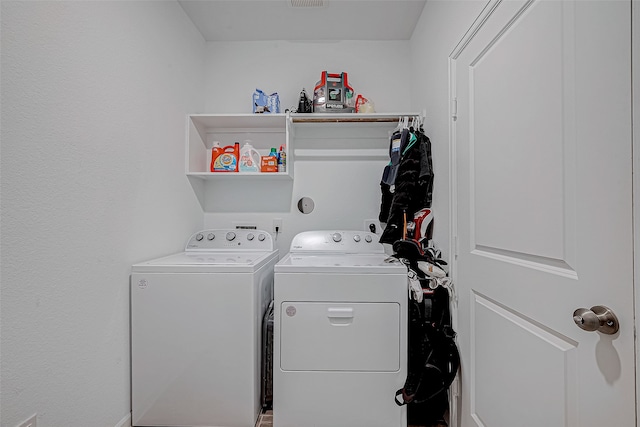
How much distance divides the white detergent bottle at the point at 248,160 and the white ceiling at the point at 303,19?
2.92 ft

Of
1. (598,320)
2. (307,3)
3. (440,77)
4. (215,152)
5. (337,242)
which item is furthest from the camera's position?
(215,152)

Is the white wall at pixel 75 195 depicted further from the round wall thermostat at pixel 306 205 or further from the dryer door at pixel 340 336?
the round wall thermostat at pixel 306 205

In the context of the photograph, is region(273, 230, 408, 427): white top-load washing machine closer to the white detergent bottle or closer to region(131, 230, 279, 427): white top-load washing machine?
region(131, 230, 279, 427): white top-load washing machine

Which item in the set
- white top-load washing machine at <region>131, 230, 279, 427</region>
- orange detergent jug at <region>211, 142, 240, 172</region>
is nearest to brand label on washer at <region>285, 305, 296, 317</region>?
white top-load washing machine at <region>131, 230, 279, 427</region>

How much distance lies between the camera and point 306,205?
102 inches

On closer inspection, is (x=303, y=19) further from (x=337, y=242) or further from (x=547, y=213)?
(x=547, y=213)

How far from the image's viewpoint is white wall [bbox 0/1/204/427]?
105 centimetres

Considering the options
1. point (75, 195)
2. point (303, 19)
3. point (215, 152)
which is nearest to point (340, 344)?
point (75, 195)

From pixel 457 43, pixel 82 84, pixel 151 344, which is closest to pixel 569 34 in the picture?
pixel 457 43

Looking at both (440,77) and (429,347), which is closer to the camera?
(429,347)

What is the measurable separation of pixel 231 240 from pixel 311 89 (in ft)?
4.48

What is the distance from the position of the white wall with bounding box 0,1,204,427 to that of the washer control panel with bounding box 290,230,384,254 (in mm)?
943

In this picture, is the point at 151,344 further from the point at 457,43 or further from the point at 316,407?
the point at 457,43

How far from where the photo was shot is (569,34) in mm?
854
